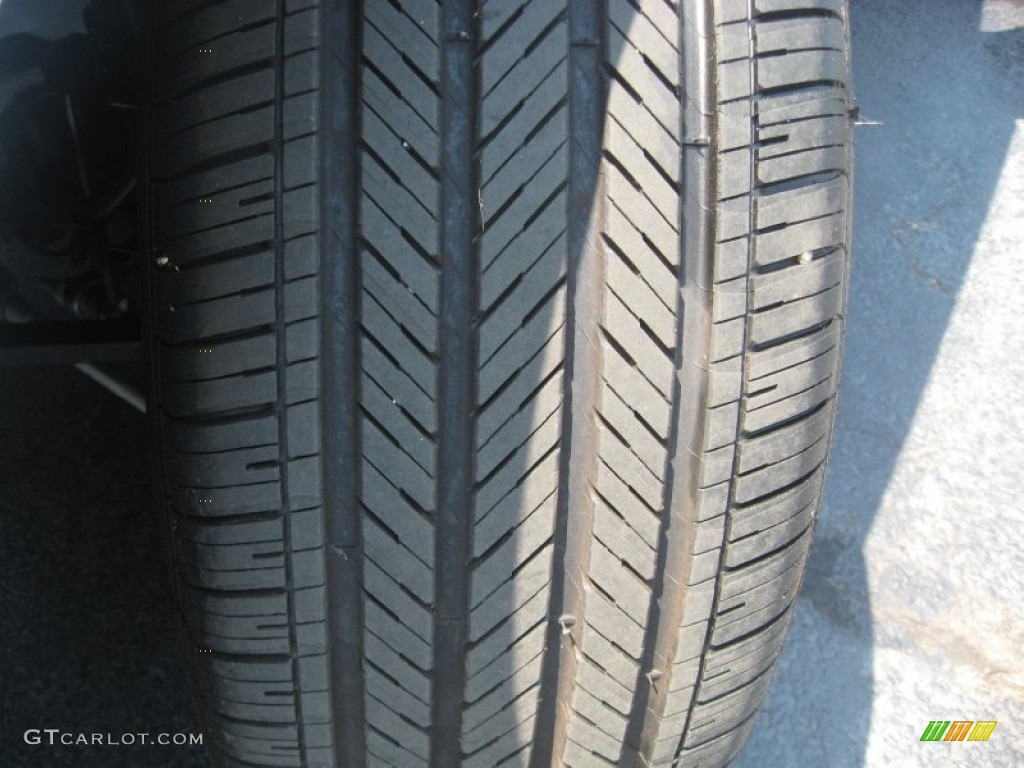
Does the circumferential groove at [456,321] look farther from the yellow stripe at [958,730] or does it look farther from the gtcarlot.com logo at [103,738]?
the yellow stripe at [958,730]

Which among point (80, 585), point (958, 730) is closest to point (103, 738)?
point (80, 585)

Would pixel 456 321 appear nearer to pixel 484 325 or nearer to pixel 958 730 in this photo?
pixel 484 325

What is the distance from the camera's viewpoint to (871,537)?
178cm

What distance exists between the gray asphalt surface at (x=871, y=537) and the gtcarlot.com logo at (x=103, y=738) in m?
0.01

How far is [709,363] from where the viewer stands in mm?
984

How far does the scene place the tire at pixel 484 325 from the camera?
0.92 meters

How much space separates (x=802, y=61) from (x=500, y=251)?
352 mm

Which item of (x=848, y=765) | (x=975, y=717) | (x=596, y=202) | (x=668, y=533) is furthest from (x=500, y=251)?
(x=975, y=717)

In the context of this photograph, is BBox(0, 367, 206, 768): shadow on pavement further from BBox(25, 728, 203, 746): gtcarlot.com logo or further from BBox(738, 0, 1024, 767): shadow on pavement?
BBox(738, 0, 1024, 767): shadow on pavement

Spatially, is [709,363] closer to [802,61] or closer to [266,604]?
[802,61]

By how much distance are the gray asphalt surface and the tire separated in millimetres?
552

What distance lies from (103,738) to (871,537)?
4.18ft

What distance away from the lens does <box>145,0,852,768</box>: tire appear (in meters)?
0.92

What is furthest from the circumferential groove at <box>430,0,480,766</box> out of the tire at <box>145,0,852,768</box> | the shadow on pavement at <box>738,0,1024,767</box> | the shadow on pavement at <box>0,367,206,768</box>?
the shadow on pavement at <box>738,0,1024,767</box>
